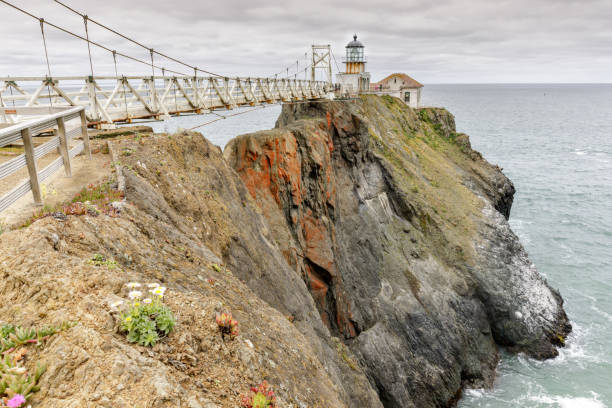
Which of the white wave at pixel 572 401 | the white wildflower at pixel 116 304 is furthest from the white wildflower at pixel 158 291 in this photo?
the white wave at pixel 572 401

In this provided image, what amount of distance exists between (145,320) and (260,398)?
1.96 m

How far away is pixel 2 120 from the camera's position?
905 cm

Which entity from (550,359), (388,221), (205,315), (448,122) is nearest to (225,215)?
(205,315)

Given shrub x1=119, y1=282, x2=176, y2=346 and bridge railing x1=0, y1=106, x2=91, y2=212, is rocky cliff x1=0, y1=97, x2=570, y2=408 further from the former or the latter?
bridge railing x1=0, y1=106, x2=91, y2=212

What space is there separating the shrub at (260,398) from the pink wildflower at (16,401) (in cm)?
256

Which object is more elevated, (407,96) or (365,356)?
(407,96)

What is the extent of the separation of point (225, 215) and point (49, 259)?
8.47 m

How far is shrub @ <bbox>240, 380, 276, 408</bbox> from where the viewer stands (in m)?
5.22

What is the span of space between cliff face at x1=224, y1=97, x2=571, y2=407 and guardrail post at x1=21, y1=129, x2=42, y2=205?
14.0m

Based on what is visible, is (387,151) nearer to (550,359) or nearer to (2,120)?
(550,359)

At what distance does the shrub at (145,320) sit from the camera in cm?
489

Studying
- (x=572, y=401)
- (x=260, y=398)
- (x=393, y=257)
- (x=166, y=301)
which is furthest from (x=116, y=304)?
(x=572, y=401)

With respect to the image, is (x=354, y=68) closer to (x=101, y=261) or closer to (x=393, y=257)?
(x=393, y=257)

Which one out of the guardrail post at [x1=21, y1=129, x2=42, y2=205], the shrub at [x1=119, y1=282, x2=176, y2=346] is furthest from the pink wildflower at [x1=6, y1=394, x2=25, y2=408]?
the guardrail post at [x1=21, y1=129, x2=42, y2=205]
